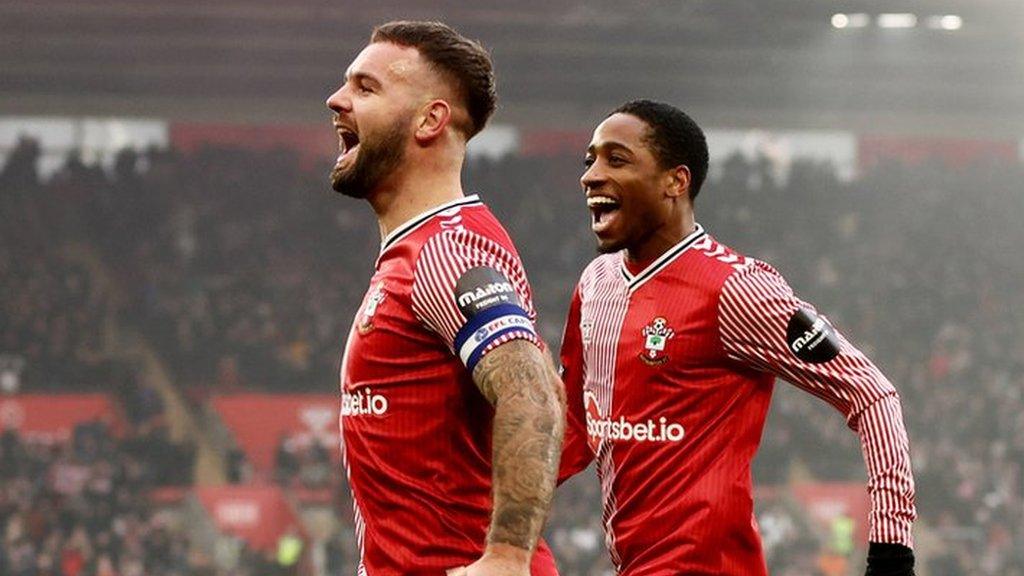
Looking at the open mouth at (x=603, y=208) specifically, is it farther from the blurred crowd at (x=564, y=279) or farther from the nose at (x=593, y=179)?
the blurred crowd at (x=564, y=279)

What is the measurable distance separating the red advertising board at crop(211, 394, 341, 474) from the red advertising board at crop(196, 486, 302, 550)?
1.39 m

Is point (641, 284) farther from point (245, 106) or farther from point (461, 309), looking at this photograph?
point (245, 106)

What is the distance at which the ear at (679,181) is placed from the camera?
4.41 m

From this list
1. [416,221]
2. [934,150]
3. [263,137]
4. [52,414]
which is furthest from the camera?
[934,150]

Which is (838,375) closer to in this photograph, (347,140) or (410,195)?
(410,195)

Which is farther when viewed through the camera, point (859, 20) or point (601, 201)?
point (859, 20)

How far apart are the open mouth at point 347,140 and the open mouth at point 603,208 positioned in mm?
1124

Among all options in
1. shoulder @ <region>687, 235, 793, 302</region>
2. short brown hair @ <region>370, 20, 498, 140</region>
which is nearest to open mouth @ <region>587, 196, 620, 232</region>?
shoulder @ <region>687, 235, 793, 302</region>

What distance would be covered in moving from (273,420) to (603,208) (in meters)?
17.2

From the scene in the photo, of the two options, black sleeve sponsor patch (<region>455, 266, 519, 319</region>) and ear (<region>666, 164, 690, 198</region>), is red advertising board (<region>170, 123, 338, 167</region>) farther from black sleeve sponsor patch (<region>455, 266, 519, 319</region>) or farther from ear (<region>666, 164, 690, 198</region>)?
black sleeve sponsor patch (<region>455, 266, 519, 319</region>)

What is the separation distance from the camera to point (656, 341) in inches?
167

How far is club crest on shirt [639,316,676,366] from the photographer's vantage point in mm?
4207

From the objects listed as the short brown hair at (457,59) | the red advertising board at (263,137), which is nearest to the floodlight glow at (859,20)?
the red advertising board at (263,137)

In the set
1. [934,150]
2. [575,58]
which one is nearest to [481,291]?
[575,58]
